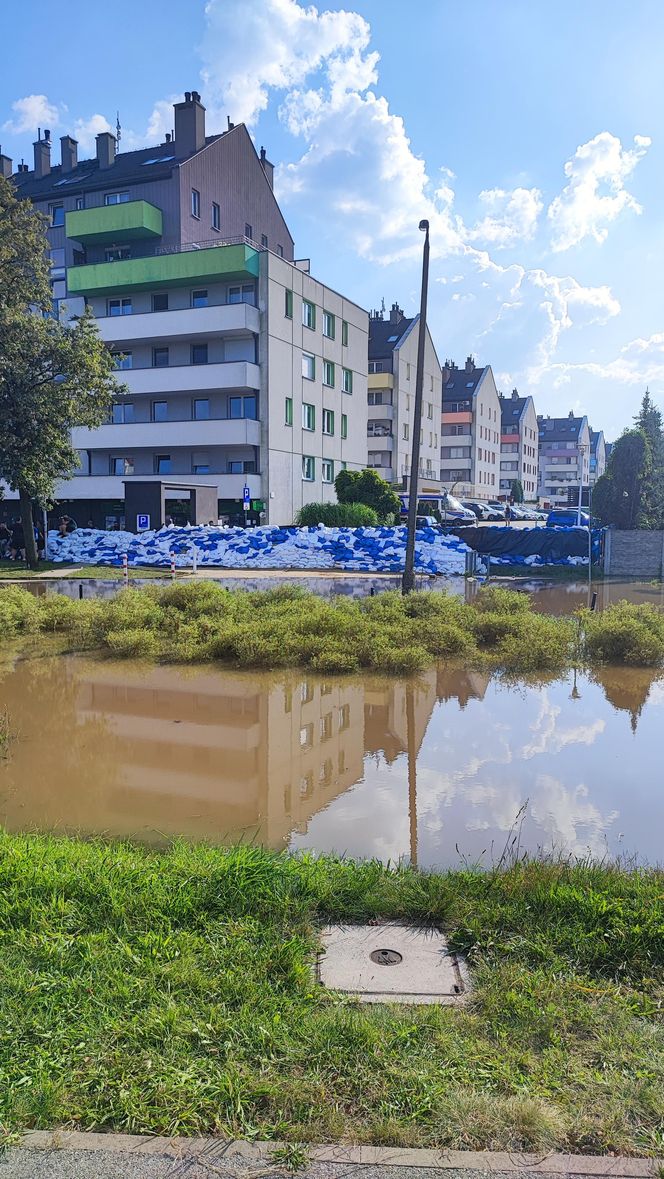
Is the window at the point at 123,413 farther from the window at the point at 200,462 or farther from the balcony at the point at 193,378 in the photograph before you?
the window at the point at 200,462

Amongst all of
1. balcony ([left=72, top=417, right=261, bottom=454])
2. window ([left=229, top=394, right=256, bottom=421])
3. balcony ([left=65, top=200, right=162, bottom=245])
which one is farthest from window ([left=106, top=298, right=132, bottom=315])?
window ([left=229, top=394, right=256, bottom=421])

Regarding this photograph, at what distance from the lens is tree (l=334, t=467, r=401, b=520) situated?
3922 centimetres

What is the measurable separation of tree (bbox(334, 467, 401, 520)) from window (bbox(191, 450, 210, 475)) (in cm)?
808

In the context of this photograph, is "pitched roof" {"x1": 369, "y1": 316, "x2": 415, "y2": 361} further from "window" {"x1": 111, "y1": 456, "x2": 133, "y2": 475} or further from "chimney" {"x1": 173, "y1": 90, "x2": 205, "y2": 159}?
"window" {"x1": 111, "y1": 456, "x2": 133, "y2": 475}

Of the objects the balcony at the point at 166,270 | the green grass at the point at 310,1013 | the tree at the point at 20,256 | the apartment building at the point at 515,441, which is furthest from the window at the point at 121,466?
the apartment building at the point at 515,441

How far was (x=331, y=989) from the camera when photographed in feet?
12.5

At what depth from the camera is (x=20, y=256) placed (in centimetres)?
2912

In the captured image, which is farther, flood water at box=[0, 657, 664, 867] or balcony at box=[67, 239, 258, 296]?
balcony at box=[67, 239, 258, 296]

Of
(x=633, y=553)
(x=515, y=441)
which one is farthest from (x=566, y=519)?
(x=515, y=441)

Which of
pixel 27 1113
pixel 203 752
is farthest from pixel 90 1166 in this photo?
pixel 203 752

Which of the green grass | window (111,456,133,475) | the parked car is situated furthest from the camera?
the parked car

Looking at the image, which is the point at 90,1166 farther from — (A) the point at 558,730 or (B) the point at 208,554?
(B) the point at 208,554

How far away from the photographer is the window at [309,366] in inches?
1790

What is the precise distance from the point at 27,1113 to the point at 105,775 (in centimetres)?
521
